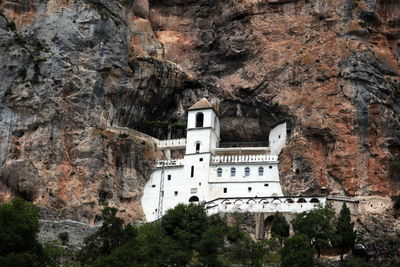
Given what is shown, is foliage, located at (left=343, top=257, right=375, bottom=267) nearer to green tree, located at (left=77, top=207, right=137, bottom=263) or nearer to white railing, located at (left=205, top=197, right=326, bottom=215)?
white railing, located at (left=205, top=197, right=326, bottom=215)

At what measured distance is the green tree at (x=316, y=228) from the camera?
6756cm

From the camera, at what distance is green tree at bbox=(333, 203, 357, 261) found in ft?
224

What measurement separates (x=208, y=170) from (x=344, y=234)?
786 inches

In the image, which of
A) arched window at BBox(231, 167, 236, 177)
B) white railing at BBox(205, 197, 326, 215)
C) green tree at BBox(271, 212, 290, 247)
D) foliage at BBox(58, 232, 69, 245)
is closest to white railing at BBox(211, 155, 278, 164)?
arched window at BBox(231, 167, 236, 177)

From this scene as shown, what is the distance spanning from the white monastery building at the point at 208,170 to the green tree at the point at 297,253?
661 inches

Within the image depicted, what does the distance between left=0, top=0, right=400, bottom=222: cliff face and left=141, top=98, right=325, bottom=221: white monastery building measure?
1.64 metres

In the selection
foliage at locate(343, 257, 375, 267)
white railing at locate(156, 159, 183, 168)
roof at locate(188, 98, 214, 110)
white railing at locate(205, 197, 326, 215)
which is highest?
roof at locate(188, 98, 214, 110)

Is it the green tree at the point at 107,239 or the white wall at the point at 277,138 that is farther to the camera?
the white wall at the point at 277,138

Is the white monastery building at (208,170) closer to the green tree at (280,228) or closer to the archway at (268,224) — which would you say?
the archway at (268,224)

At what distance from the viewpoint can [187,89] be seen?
303 ft

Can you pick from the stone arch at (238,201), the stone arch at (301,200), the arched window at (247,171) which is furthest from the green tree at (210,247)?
the arched window at (247,171)

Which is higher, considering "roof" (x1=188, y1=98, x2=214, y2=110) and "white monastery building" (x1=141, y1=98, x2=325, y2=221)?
"roof" (x1=188, y1=98, x2=214, y2=110)

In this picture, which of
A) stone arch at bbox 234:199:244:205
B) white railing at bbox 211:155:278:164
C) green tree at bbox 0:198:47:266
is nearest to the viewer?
green tree at bbox 0:198:47:266

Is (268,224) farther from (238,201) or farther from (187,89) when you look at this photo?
(187,89)
